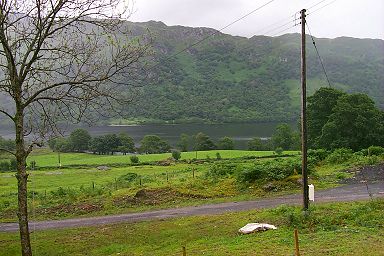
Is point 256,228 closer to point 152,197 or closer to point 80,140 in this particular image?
point 152,197

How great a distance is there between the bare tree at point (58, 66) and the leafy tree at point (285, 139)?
105249 mm

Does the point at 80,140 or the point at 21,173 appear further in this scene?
the point at 80,140

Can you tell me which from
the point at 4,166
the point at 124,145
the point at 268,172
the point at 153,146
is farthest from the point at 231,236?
the point at 124,145

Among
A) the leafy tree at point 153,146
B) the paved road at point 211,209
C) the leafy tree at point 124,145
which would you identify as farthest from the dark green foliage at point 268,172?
the leafy tree at point 124,145

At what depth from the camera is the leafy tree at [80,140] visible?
429ft

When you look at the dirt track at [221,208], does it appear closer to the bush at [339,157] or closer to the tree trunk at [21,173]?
the bush at [339,157]

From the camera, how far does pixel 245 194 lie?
28.4 meters

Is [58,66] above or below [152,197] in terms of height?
above

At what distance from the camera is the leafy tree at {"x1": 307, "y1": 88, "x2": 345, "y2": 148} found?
Result: 62.1 meters

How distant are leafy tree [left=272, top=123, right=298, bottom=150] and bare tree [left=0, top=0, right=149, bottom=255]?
10525 centimetres

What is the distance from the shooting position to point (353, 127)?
185 feet

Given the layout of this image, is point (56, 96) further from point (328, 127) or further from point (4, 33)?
point (328, 127)

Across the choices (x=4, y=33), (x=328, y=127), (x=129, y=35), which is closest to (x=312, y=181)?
(x=129, y=35)

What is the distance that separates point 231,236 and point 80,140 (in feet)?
397
